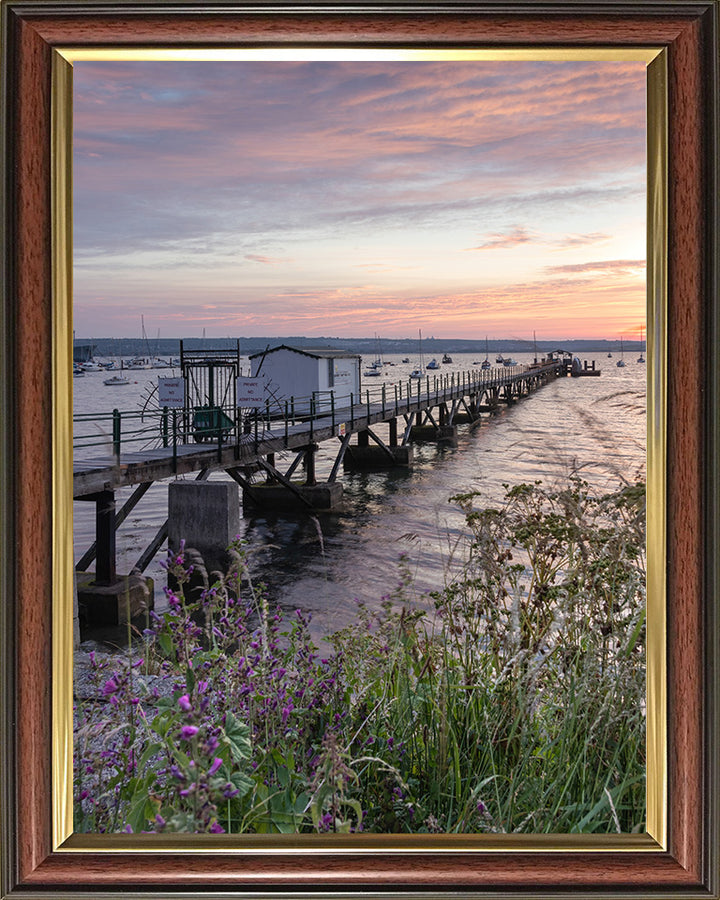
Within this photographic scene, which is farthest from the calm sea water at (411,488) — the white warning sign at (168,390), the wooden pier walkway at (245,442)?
the white warning sign at (168,390)

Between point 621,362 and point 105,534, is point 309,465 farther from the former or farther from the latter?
point 621,362

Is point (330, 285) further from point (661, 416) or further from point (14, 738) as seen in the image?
point (14, 738)

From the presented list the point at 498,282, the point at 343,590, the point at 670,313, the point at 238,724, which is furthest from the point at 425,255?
the point at 343,590

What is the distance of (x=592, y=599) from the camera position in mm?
2293

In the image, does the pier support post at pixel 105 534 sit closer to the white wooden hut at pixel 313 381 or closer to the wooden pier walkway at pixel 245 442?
the wooden pier walkway at pixel 245 442

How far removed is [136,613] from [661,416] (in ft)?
27.4

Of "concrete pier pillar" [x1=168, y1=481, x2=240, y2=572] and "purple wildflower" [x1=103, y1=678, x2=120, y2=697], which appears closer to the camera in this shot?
"purple wildflower" [x1=103, y1=678, x2=120, y2=697]

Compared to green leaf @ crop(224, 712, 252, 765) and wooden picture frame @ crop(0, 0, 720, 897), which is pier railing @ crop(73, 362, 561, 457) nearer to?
wooden picture frame @ crop(0, 0, 720, 897)

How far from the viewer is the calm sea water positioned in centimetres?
234

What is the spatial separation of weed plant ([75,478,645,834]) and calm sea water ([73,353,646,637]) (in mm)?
178

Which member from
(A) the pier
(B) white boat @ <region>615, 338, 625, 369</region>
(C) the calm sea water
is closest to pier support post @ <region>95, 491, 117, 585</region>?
(A) the pier

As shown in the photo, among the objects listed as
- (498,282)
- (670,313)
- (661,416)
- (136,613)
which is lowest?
(136,613)

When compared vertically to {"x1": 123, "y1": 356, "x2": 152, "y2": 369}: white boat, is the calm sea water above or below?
below

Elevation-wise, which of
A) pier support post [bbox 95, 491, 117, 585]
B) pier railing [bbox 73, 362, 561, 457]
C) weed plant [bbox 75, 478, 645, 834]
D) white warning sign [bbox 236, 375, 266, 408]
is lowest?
pier support post [bbox 95, 491, 117, 585]
